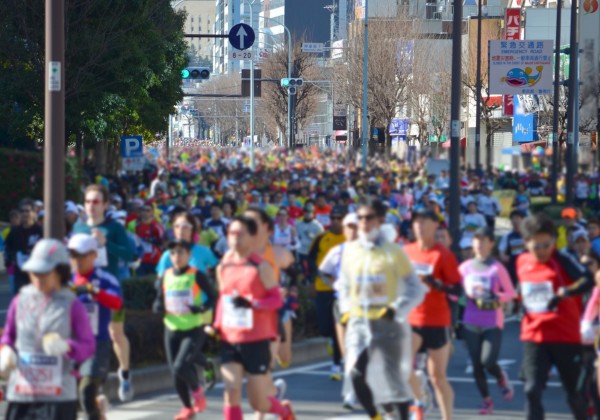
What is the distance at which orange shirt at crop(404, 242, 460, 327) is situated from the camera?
34.9 feet

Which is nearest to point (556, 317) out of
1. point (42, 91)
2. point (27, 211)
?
point (27, 211)

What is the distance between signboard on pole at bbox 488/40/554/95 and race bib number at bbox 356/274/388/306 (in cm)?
3491

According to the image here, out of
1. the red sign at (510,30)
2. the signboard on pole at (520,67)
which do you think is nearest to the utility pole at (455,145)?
the signboard on pole at (520,67)

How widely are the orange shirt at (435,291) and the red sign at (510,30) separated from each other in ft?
197

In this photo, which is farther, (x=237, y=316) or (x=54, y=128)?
(x=54, y=128)

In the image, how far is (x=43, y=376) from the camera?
25.5 feet

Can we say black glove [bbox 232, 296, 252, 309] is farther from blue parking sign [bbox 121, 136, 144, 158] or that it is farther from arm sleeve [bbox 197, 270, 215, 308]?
blue parking sign [bbox 121, 136, 144, 158]

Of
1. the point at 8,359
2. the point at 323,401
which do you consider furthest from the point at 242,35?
the point at 8,359

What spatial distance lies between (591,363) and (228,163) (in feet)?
32.6

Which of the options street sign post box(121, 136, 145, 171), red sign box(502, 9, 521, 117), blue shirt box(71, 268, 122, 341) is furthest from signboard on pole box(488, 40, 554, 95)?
blue shirt box(71, 268, 122, 341)

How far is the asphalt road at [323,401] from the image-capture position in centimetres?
1179

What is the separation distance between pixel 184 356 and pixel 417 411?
1.81 meters

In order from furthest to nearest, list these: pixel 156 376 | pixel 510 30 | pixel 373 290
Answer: pixel 510 30 < pixel 156 376 < pixel 373 290

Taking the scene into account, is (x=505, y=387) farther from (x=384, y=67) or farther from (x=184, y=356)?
(x=384, y=67)
